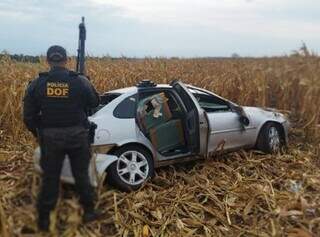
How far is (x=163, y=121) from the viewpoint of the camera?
8133 mm

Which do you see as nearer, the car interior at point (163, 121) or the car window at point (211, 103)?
the car interior at point (163, 121)

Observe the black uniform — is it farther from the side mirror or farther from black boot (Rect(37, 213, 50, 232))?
the side mirror

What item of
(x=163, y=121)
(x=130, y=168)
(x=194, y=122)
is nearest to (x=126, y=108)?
(x=163, y=121)

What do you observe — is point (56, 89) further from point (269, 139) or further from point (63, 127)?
point (269, 139)

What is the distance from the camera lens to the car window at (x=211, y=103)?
354 inches

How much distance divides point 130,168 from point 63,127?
2.11m

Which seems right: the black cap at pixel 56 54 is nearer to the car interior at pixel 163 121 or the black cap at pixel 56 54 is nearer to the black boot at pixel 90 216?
the black boot at pixel 90 216

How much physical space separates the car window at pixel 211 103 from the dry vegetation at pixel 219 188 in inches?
31.8

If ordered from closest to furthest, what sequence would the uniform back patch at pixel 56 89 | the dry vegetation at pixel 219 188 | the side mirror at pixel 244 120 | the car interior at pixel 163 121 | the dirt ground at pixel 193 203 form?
1. the dirt ground at pixel 193 203
2. the uniform back patch at pixel 56 89
3. the dry vegetation at pixel 219 188
4. the car interior at pixel 163 121
5. the side mirror at pixel 244 120

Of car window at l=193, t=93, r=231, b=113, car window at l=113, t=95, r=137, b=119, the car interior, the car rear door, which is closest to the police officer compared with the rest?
car window at l=113, t=95, r=137, b=119

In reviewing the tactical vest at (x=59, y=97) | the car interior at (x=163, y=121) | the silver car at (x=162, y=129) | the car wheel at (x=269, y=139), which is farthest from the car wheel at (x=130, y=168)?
the car wheel at (x=269, y=139)

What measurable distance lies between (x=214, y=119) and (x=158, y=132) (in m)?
1.18

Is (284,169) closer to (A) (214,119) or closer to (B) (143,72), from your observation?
(A) (214,119)

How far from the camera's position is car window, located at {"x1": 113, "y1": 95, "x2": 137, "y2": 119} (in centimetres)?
779
